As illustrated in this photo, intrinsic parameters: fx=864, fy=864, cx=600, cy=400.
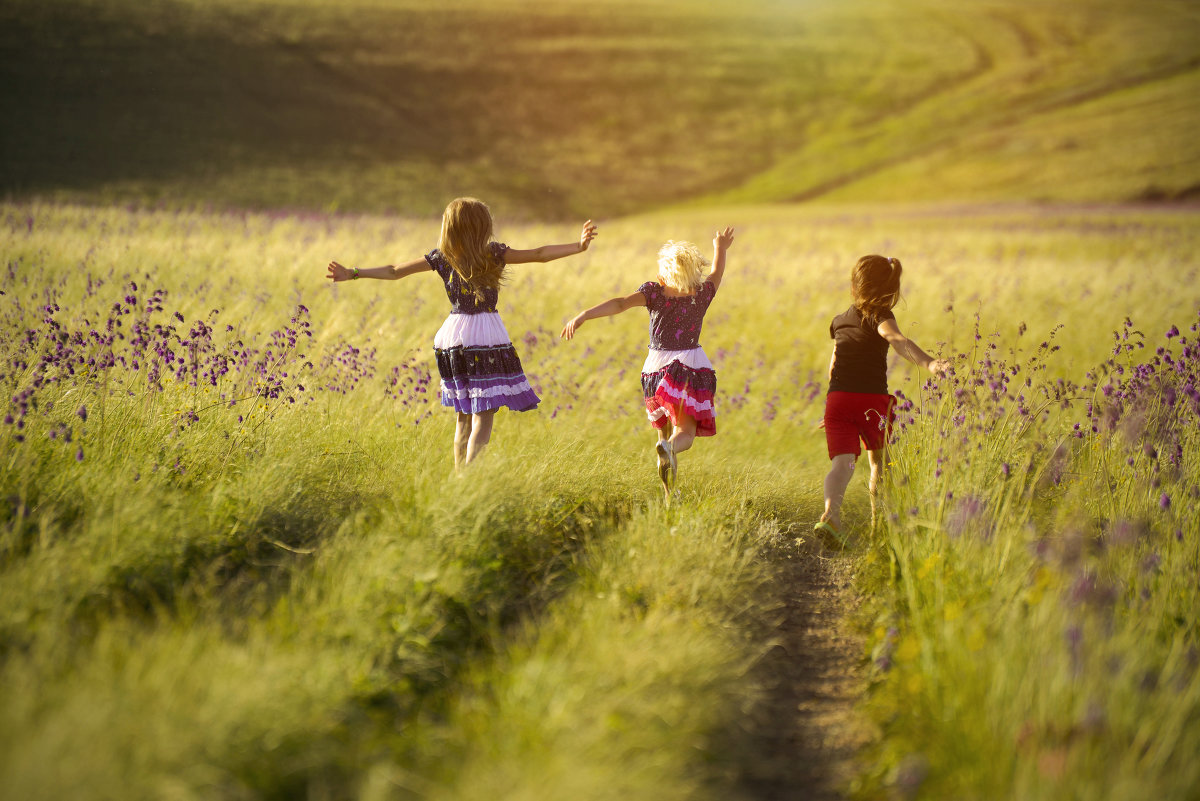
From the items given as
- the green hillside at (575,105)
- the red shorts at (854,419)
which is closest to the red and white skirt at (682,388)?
the red shorts at (854,419)

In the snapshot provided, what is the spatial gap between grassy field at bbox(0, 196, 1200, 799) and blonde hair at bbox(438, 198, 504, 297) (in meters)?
1.02

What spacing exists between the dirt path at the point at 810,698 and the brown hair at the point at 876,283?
1.55m

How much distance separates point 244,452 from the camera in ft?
14.3

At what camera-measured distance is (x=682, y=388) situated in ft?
16.9

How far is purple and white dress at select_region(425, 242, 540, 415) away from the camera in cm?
491

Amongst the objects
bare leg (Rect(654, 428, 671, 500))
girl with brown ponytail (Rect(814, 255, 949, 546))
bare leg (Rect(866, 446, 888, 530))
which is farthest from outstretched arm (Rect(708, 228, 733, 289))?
bare leg (Rect(866, 446, 888, 530))

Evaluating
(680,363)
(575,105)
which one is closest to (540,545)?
(680,363)

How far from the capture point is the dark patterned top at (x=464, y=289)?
16.3 feet

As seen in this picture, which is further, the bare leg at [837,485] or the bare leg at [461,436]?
the bare leg at [461,436]

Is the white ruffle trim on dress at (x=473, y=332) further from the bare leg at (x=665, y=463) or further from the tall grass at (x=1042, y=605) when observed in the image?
the tall grass at (x=1042, y=605)

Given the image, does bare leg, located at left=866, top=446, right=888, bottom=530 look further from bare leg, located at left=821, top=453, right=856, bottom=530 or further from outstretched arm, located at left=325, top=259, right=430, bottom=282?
outstretched arm, located at left=325, top=259, right=430, bottom=282

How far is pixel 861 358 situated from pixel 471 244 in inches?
A: 93.0

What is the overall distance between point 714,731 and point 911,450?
Answer: 8.15 feet

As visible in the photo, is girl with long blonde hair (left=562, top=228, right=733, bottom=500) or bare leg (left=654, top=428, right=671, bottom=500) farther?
girl with long blonde hair (left=562, top=228, right=733, bottom=500)
